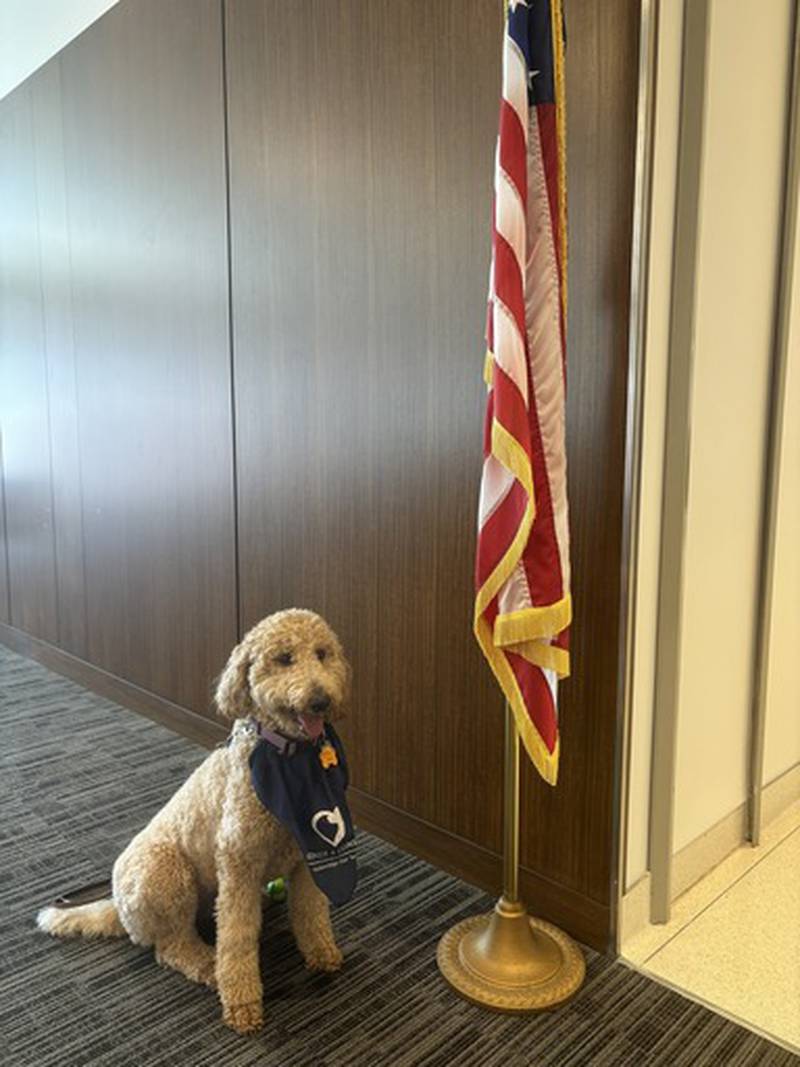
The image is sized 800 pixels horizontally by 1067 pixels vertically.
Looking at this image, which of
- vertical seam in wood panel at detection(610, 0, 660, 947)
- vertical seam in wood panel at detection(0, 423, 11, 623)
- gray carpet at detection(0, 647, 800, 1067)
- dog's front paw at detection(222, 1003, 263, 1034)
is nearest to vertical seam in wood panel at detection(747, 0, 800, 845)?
vertical seam in wood panel at detection(610, 0, 660, 947)

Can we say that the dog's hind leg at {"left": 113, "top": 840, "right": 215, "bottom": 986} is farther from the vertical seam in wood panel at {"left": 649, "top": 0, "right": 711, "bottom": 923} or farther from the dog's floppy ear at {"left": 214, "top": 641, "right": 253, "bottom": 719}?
the vertical seam in wood panel at {"left": 649, "top": 0, "right": 711, "bottom": 923}

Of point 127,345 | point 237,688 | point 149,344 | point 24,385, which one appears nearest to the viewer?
point 237,688

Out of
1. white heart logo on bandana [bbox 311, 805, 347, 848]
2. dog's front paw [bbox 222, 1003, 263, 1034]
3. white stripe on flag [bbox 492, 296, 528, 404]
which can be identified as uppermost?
white stripe on flag [bbox 492, 296, 528, 404]

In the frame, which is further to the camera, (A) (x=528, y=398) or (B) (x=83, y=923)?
(B) (x=83, y=923)

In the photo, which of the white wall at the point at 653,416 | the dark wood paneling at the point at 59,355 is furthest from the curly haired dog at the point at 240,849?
the dark wood paneling at the point at 59,355

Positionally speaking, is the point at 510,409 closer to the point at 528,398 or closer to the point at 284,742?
the point at 528,398

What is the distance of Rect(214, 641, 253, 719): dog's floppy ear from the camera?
172 centimetres

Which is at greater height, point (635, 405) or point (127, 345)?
point (127, 345)

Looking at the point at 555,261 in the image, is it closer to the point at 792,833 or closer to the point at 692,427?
the point at 692,427

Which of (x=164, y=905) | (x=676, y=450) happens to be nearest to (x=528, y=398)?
(x=676, y=450)

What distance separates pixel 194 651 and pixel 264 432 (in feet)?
3.21

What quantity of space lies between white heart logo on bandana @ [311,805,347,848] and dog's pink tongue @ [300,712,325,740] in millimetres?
156

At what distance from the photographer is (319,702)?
5.32 feet

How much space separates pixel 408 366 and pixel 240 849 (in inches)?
51.5
